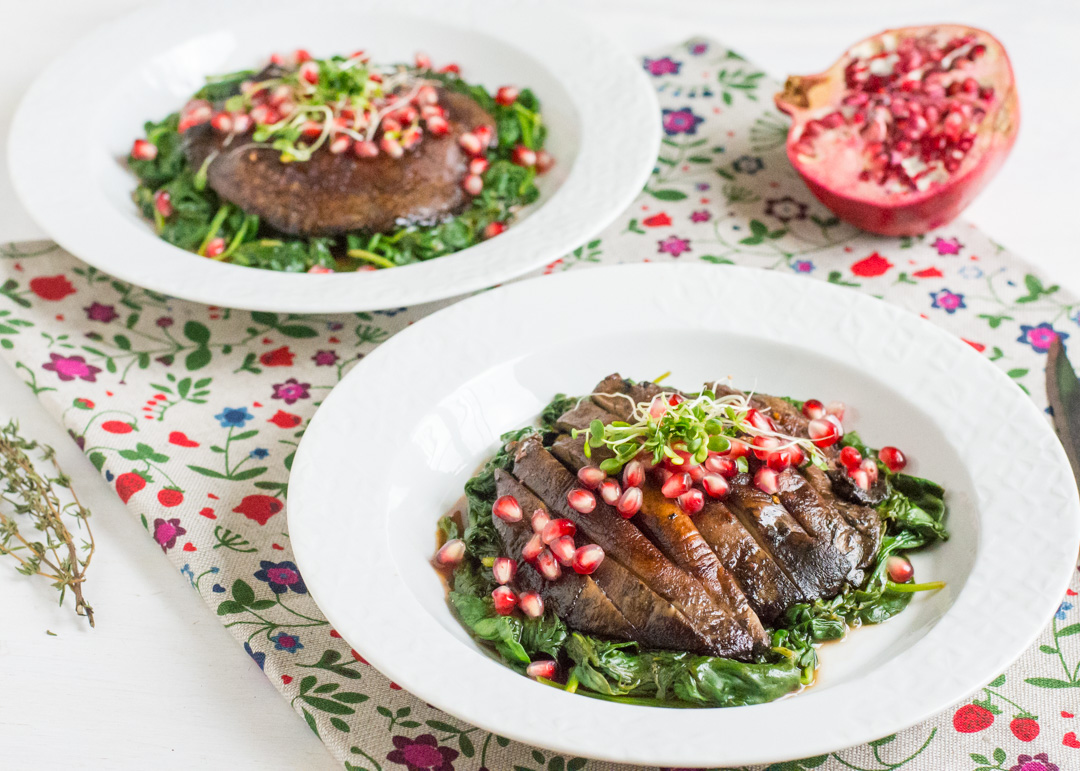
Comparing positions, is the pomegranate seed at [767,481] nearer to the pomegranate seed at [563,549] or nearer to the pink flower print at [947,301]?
the pomegranate seed at [563,549]

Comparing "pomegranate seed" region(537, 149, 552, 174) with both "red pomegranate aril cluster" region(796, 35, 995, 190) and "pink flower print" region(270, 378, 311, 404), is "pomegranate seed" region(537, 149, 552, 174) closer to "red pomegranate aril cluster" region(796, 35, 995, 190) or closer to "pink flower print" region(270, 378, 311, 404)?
"red pomegranate aril cluster" region(796, 35, 995, 190)

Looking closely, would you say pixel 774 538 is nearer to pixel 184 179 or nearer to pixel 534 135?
pixel 534 135

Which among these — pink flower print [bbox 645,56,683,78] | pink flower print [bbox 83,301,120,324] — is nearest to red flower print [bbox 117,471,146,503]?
pink flower print [bbox 83,301,120,324]

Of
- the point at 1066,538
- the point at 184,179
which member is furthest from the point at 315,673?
the point at 184,179

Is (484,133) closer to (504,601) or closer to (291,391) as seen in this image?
(291,391)

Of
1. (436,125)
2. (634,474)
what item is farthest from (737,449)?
(436,125)

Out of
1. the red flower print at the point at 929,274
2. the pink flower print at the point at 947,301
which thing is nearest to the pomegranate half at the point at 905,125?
the red flower print at the point at 929,274
